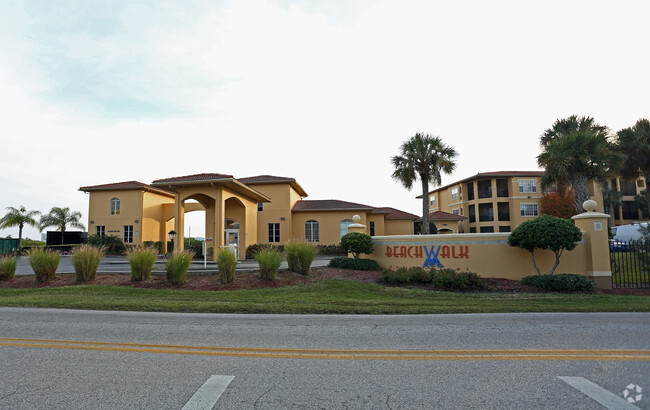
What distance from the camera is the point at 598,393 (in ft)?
11.7

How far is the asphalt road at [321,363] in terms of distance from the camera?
353 centimetres

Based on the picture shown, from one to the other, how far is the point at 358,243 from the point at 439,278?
14.4ft

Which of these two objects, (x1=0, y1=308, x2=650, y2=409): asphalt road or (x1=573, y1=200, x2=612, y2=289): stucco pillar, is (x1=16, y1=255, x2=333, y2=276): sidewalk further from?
(x1=573, y1=200, x2=612, y2=289): stucco pillar

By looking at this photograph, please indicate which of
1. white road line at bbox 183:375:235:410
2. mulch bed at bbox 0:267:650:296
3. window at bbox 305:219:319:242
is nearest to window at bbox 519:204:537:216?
window at bbox 305:219:319:242

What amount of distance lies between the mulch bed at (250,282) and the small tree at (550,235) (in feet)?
4.82

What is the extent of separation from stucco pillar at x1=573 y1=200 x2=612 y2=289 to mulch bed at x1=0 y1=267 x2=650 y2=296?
0.61 m

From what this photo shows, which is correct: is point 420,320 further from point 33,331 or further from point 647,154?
point 647,154

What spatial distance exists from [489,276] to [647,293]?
4526 mm

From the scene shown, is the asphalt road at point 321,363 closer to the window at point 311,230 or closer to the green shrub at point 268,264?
the green shrub at point 268,264

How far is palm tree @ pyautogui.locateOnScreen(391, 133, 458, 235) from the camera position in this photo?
29.5 meters

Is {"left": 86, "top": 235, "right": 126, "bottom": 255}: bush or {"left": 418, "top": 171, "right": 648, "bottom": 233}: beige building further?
{"left": 418, "top": 171, "right": 648, "bottom": 233}: beige building

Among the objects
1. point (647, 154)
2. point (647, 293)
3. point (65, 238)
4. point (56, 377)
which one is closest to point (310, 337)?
point (56, 377)

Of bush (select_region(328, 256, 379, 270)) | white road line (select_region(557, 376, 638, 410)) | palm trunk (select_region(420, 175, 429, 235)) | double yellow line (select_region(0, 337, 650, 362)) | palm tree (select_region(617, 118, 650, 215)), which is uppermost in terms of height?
palm tree (select_region(617, 118, 650, 215))

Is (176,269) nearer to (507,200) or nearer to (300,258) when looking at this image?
(300,258)
